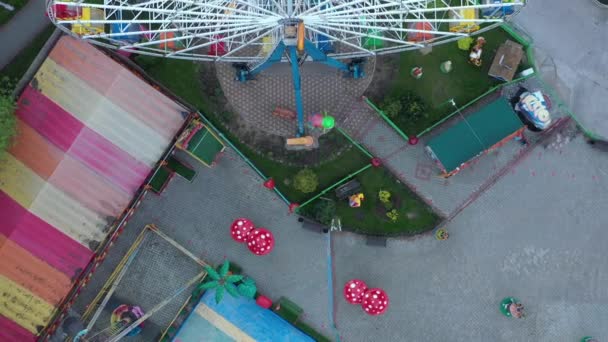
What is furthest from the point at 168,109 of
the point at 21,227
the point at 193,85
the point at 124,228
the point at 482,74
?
the point at 482,74

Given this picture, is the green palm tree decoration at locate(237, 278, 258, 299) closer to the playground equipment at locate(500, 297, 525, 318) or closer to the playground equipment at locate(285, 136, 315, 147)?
the playground equipment at locate(285, 136, 315, 147)

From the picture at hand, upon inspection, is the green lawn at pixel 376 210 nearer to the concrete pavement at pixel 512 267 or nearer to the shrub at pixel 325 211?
the shrub at pixel 325 211

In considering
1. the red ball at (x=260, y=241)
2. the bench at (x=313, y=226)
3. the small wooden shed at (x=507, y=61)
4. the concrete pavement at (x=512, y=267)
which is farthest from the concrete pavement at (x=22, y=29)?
the small wooden shed at (x=507, y=61)

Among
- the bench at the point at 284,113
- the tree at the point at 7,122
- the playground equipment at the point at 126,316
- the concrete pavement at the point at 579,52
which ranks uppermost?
the concrete pavement at the point at 579,52

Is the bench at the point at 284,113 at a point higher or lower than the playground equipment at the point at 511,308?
higher

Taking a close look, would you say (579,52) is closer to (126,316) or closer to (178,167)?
(178,167)

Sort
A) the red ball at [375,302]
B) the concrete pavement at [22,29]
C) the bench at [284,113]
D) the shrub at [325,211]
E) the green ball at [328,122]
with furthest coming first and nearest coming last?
1. the concrete pavement at [22,29]
2. the bench at [284,113]
3. the shrub at [325,211]
4. the green ball at [328,122]
5. the red ball at [375,302]

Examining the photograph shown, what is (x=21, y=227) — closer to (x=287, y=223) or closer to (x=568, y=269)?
(x=287, y=223)
